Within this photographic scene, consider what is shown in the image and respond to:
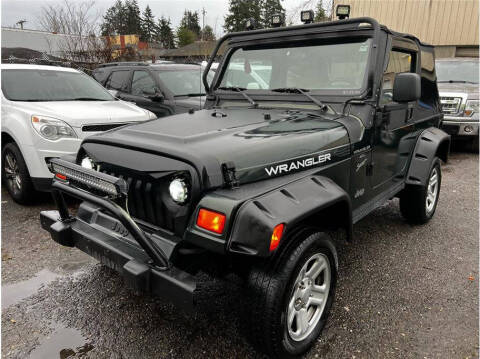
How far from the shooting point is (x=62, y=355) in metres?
2.37

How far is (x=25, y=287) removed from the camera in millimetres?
3109

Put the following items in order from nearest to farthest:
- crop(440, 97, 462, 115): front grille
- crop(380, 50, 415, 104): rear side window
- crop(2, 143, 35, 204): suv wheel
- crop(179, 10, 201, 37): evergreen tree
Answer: crop(380, 50, 415, 104): rear side window, crop(2, 143, 35, 204): suv wheel, crop(440, 97, 462, 115): front grille, crop(179, 10, 201, 37): evergreen tree

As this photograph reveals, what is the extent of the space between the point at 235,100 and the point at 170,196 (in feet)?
5.45

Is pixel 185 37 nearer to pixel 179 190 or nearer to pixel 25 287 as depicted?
pixel 25 287

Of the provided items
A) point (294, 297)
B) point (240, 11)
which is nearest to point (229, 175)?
point (294, 297)

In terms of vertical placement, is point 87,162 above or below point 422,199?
above

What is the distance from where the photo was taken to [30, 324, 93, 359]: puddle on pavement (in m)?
2.37

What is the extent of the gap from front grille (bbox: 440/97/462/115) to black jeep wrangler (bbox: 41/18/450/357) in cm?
490

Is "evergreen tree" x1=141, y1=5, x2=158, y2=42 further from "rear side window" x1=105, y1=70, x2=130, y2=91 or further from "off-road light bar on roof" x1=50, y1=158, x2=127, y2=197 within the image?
"off-road light bar on roof" x1=50, y1=158, x2=127, y2=197

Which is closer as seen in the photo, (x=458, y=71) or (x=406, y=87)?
(x=406, y=87)

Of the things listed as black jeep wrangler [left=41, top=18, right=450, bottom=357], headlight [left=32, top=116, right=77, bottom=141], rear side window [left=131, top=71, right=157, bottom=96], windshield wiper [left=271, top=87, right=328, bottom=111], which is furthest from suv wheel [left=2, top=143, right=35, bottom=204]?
windshield wiper [left=271, top=87, right=328, bottom=111]

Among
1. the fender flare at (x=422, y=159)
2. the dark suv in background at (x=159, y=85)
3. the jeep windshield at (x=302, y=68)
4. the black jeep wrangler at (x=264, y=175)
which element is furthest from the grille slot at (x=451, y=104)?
the jeep windshield at (x=302, y=68)

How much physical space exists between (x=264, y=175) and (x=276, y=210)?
332 millimetres

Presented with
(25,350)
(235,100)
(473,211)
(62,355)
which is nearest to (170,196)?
(62,355)
